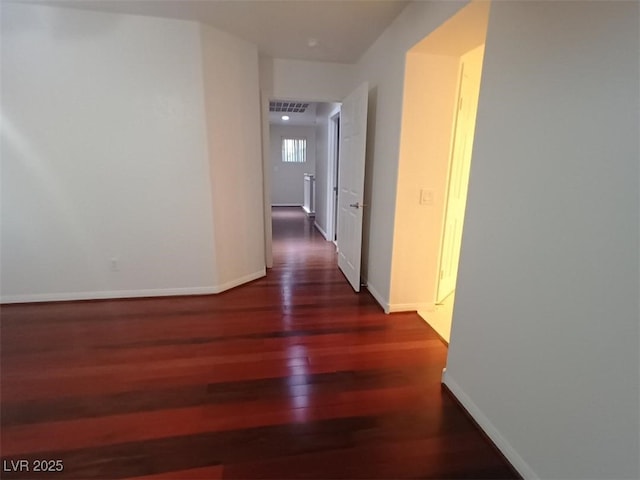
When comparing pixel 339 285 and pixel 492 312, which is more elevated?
pixel 492 312

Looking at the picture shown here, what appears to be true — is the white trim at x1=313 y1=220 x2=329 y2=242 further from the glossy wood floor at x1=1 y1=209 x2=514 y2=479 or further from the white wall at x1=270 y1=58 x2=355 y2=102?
the glossy wood floor at x1=1 y1=209 x2=514 y2=479

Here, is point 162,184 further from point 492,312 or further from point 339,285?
point 492,312

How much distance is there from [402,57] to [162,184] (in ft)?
7.85

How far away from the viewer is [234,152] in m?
3.20

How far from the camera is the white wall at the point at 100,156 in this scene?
2.56 meters

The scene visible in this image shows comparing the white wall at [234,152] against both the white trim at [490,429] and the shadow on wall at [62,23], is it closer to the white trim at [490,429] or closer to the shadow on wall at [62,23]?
the shadow on wall at [62,23]

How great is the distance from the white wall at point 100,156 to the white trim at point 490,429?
248cm

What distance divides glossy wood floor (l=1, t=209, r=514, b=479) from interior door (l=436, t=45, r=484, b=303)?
25.2 inches

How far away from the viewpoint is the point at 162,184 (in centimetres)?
294

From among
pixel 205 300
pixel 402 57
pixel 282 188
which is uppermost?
pixel 402 57

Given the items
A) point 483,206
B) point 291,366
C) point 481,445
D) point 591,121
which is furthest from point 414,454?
point 591,121

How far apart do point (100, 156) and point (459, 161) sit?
10.6ft

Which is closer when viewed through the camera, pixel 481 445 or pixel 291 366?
pixel 481 445

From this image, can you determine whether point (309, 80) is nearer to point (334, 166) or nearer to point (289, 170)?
point (334, 166)
